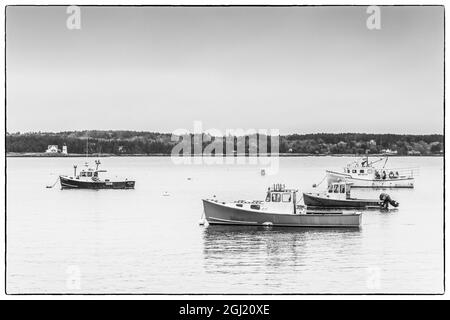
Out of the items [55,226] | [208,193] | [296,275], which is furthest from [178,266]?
[208,193]

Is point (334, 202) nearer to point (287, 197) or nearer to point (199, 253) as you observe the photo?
point (287, 197)

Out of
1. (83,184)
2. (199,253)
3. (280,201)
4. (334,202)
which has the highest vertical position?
(280,201)

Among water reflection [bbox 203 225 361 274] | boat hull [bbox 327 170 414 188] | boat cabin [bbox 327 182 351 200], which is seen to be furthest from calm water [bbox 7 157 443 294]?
boat hull [bbox 327 170 414 188]

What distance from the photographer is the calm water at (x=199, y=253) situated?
10516 millimetres

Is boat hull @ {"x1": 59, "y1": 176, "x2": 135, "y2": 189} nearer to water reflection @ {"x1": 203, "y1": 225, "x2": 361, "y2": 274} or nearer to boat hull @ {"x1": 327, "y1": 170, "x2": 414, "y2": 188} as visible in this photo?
boat hull @ {"x1": 327, "y1": 170, "x2": 414, "y2": 188}

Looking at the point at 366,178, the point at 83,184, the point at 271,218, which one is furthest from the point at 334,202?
the point at 83,184

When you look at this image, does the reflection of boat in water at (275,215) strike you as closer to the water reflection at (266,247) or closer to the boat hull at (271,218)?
the boat hull at (271,218)

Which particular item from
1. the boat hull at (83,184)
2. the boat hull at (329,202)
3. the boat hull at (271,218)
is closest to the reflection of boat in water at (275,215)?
the boat hull at (271,218)

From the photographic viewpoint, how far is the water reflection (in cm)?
1176

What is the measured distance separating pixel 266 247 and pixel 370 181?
55.9 ft

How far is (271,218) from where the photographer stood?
1576 centimetres

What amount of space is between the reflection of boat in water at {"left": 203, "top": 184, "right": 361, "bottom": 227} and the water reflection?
13 cm

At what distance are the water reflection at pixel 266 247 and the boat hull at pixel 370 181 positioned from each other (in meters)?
13.9

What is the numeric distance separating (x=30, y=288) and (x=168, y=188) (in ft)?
66.0
